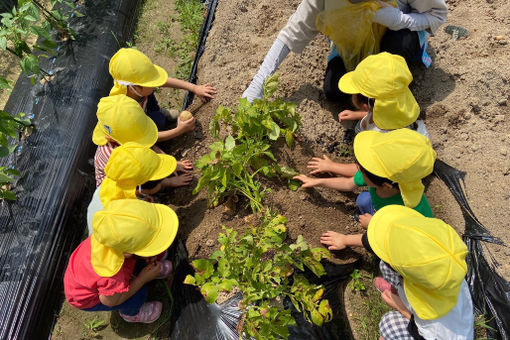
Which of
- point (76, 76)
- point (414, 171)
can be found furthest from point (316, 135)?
point (76, 76)

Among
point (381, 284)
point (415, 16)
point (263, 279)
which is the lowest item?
point (381, 284)

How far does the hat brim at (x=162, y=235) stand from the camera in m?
1.67

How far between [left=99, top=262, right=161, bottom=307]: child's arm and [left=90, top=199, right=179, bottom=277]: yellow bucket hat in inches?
9.4

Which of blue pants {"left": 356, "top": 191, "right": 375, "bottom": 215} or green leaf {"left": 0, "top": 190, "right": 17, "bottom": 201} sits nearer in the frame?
blue pants {"left": 356, "top": 191, "right": 375, "bottom": 215}

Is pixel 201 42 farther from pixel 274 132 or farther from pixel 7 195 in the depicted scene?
pixel 7 195

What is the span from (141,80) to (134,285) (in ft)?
4.10

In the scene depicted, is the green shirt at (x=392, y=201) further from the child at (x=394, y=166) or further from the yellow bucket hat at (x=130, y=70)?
the yellow bucket hat at (x=130, y=70)

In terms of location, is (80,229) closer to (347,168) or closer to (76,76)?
(76,76)

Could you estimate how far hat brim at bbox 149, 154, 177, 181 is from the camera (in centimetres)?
191

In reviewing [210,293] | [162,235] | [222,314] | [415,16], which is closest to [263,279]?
[210,293]

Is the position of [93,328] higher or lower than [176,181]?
lower

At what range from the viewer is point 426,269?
1305 millimetres

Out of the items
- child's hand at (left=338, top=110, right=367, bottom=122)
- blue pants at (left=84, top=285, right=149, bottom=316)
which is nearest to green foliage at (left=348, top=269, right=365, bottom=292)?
child's hand at (left=338, top=110, right=367, bottom=122)

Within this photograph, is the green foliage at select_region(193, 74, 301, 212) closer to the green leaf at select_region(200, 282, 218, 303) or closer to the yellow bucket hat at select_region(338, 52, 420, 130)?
the yellow bucket hat at select_region(338, 52, 420, 130)
